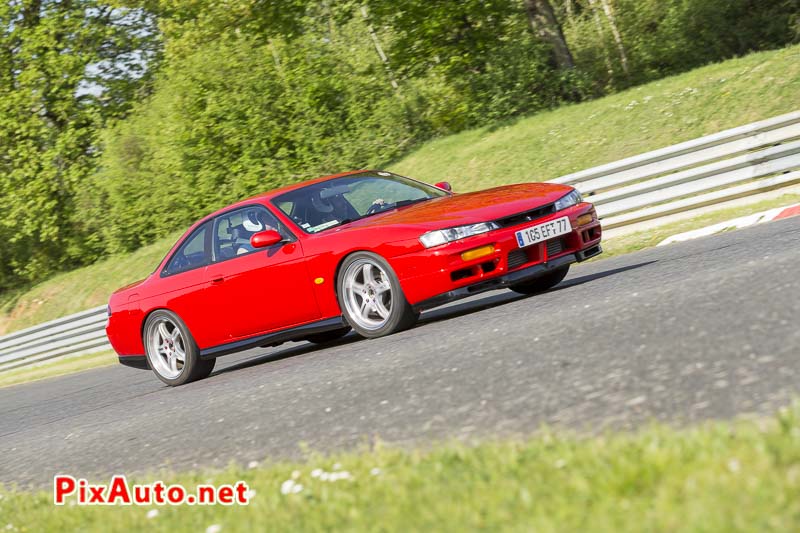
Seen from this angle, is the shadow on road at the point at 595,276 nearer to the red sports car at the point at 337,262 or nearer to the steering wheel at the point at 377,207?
the red sports car at the point at 337,262

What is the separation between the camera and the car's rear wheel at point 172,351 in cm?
1002

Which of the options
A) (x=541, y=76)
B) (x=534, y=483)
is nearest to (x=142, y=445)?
(x=534, y=483)

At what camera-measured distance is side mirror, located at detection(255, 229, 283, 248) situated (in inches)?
356

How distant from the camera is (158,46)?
39125 millimetres

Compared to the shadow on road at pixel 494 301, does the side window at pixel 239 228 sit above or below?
above

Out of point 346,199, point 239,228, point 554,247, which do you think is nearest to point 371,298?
point 346,199

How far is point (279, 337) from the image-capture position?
9289 millimetres

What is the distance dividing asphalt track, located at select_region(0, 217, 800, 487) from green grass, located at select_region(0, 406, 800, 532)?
38cm

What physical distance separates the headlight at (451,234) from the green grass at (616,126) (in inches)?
419

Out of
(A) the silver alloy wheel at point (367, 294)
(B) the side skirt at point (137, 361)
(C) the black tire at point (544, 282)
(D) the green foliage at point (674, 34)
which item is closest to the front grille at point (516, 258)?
(A) the silver alloy wheel at point (367, 294)

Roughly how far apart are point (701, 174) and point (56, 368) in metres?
11.6

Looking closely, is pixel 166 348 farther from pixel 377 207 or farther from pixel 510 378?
pixel 510 378

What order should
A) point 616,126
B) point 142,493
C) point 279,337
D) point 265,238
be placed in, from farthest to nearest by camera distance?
point 616,126, point 279,337, point 265,238, point 142,493

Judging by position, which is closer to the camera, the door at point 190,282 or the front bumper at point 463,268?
the front bumper at point 463,268
